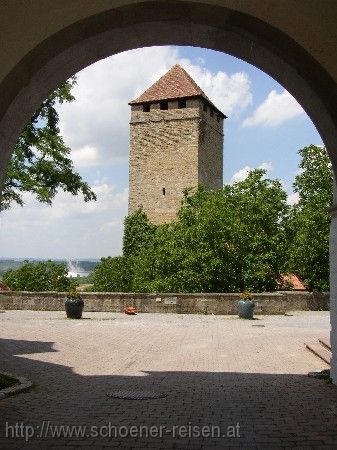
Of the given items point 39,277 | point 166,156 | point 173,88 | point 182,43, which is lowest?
point 39,277

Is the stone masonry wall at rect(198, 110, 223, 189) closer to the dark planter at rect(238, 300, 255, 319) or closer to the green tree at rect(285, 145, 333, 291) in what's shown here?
the green tree at rect(285, 145, 333, 291)

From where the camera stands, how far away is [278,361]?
11.4 metres

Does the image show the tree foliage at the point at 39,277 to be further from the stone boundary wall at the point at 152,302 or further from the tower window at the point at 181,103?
the tower window at the point at 181,103

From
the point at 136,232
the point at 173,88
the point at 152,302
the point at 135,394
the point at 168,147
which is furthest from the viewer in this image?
the point at 173,88

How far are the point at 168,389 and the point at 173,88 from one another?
5767cm

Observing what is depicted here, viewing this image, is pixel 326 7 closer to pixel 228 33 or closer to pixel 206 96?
pixel 228 33

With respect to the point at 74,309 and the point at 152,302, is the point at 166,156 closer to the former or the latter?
the point at 152,302

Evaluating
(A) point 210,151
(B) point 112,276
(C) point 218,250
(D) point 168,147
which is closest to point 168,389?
(C) point 218,250

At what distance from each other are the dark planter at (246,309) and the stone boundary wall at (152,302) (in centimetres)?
191

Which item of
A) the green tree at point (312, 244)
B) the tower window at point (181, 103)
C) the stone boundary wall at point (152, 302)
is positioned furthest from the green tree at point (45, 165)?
the tower window at point (181, 103)

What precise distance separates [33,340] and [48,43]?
10.5 metres

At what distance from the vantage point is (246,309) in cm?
2209

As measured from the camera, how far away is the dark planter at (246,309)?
22.1 meters

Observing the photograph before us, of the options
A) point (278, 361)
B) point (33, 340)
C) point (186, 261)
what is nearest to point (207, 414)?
point (278, 361)
